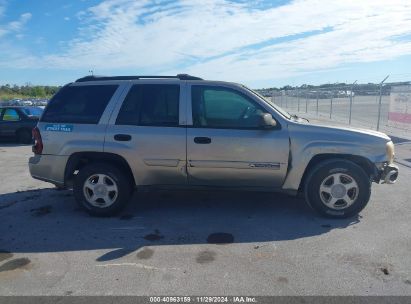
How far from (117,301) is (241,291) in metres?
1.06

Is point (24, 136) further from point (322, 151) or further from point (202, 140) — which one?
point (322, 151)

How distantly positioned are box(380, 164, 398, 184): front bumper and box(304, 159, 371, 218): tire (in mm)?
200

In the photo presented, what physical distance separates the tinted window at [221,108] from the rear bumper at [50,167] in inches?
76.9

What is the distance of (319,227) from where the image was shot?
15.7 feet

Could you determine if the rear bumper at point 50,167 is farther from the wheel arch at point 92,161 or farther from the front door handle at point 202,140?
the front door handle at point 202,140

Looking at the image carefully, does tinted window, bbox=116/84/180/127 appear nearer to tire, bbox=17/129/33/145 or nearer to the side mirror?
the side mirror

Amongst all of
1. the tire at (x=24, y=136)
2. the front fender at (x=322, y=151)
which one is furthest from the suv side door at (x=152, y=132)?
the tire at (x=24, y=136)

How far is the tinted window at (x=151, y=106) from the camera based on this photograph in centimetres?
505

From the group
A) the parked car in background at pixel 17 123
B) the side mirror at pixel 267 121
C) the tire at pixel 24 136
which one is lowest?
the tire at pixel 24 136

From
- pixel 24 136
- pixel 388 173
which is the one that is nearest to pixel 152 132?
pixel 388 173

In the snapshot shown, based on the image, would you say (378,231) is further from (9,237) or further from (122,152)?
(9,237)

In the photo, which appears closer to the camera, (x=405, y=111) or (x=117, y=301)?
(x=117, y=301)

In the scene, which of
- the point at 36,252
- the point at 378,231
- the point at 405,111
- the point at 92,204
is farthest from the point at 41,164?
the point at 405,111

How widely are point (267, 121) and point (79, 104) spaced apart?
2588mm
